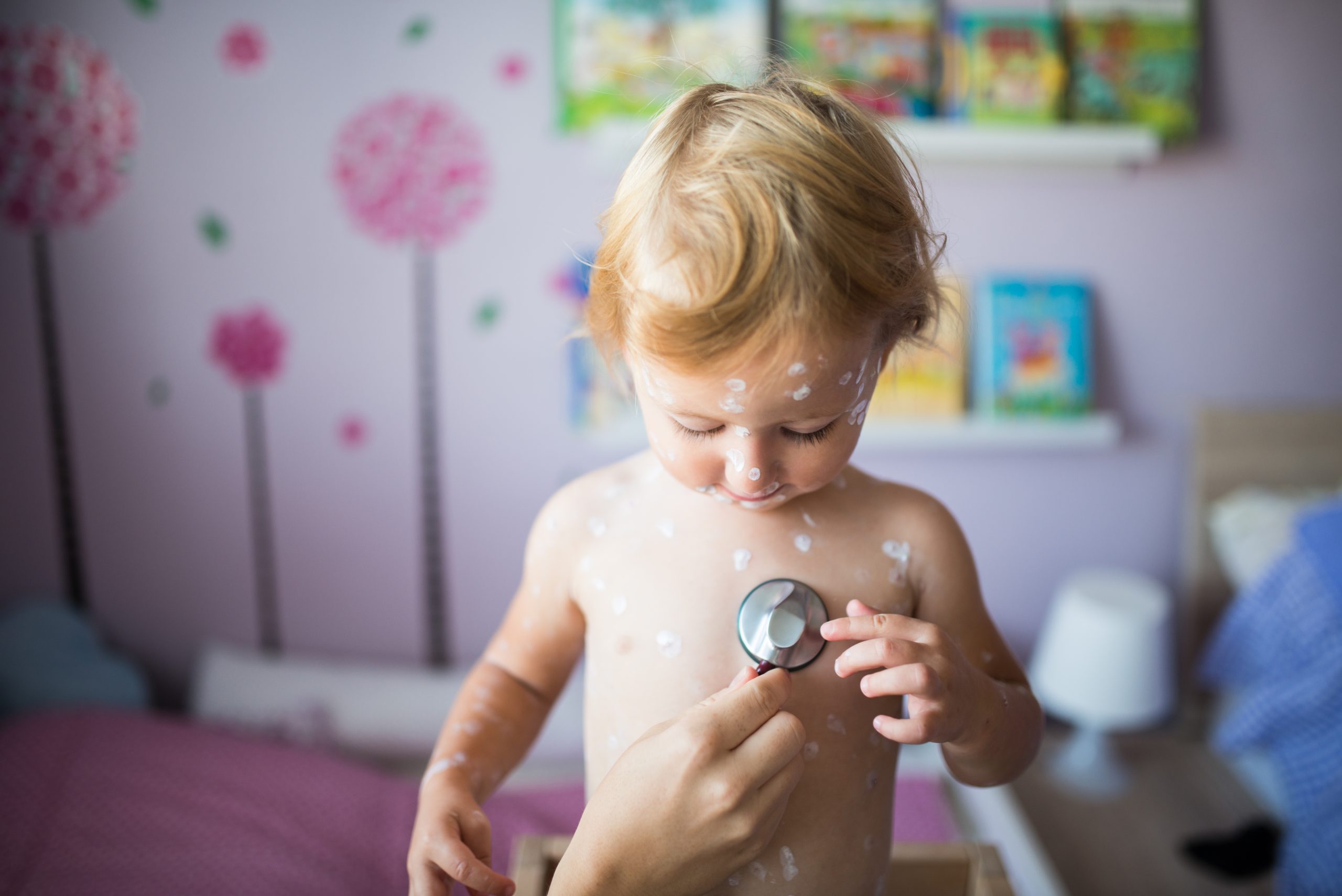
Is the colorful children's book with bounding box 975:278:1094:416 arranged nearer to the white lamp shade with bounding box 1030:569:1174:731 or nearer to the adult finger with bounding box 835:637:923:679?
the white lamp shade with bounding box 1030:569:1174:731

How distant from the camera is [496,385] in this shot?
187cm

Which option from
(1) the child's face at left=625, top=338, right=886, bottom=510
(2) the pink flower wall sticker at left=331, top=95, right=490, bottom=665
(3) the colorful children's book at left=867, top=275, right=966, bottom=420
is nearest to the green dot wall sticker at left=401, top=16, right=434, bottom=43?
(2) the pink flower wall sticker at left=331, top=95, right=490, bottom=665

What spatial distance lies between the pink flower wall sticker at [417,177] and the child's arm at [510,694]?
4.05 ft

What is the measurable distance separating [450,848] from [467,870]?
0.02 metres

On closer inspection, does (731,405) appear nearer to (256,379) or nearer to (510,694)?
(510,694)

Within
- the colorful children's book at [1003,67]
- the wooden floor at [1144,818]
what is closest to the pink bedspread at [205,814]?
the wooden floor at [1144,818]

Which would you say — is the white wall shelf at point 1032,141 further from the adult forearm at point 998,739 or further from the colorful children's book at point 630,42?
the adult forearm at point 998,739

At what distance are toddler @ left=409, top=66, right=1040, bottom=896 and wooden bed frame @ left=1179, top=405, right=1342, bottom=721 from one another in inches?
64.7

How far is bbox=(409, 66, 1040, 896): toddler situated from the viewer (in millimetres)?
505

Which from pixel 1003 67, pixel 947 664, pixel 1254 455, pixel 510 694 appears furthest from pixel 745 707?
pixel 1254 455

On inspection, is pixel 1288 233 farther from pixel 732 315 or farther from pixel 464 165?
pixel 732 315

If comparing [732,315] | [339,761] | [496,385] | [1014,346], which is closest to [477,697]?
[732,315]

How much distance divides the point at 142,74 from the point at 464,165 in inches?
25.3

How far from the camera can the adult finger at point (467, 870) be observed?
0.56 m
